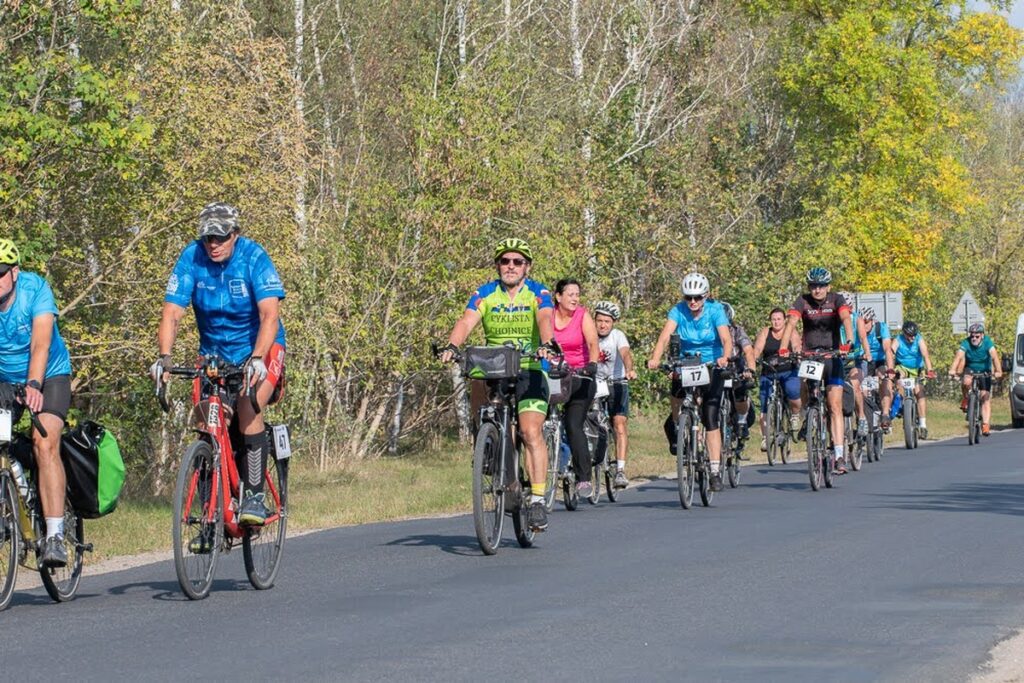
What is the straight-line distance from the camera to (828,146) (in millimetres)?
49938

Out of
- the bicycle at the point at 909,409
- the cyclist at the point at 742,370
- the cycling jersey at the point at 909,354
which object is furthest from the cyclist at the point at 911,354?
the cyclist at the point at 742,370

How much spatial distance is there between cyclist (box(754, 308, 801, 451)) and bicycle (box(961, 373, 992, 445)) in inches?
183

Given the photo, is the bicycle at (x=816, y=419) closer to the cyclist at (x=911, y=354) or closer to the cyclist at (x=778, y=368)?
the cyclist at (x=778, y=368)

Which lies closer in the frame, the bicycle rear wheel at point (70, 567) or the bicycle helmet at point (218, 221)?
the bicycle helmet at point (218, 221)

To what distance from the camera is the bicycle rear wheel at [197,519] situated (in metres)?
10.1

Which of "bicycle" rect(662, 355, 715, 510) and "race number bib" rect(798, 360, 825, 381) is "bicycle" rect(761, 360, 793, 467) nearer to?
"race number bib" rect(798, 360, 825, 381)

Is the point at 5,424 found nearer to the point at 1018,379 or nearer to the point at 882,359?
the point at 882,359

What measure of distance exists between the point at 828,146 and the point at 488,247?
25.3 meters

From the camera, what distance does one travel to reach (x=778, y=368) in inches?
942

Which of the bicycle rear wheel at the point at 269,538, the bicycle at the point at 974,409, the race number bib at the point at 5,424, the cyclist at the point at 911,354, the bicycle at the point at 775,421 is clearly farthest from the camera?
the bicycle at the point at 974,409

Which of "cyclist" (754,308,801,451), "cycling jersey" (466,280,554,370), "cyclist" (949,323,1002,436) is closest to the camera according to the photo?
"cycling jersey" (466,280,554,370)

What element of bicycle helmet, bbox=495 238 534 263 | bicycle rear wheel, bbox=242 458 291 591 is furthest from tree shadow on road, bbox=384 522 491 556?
bicycle rear wheel, bbox=242 458 291 591

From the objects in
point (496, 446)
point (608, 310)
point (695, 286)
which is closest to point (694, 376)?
point (695, 286)

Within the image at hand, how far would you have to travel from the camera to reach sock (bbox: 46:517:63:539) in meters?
10.3
